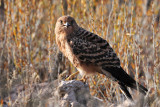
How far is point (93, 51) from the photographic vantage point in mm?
3736

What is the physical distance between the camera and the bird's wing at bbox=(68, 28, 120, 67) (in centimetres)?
368

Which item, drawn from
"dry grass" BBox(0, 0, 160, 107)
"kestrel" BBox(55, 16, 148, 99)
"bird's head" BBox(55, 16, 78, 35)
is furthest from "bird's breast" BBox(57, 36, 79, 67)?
"dry grass" BBox(0, 0, 160, 107)

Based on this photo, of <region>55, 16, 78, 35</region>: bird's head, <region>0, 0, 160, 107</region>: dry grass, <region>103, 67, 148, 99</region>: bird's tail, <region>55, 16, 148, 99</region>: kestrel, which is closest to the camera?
<region>103, 67, 148, 99</region>: bird's tail

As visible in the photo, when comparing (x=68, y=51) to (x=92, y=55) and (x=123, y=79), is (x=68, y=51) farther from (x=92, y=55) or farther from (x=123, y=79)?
(x=123, y=79)

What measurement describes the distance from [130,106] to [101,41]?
99 cm

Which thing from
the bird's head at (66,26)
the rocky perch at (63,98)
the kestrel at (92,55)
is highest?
the bird's head at (66,26)

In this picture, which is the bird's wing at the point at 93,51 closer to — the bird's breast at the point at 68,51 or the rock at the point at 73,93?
the bird's breast at the point at 68,51

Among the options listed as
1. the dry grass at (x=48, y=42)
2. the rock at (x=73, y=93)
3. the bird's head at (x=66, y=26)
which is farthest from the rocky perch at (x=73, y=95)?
the bird's head at (x=66, y=26)

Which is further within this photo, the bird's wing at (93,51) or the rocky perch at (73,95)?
the bird's wing at (93,51)

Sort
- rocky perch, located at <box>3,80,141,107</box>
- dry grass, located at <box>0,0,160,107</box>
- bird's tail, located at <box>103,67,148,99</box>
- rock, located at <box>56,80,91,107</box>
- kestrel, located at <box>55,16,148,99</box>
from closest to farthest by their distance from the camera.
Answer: rocky perch, located at <box>3,80,141,107</box>, rock, located at <box>56,80,91,107</box>, bird's tail, located at <box>103,67,148,99</box>, kestrel, located at <box>55,16,148,99</box>, dry grass, located at <box>0,0,160,107</box>

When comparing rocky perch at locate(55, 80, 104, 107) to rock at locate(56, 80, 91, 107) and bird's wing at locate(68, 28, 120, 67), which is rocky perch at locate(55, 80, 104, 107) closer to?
rock at locate(56, 80, 91, 107)

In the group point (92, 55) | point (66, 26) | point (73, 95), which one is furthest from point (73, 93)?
point (66, 26)

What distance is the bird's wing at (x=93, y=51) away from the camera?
12.1ft

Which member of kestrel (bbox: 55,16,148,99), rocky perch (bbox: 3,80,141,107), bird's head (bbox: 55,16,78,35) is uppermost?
bird's head (bbox: 55,16,78,35)
